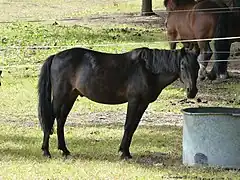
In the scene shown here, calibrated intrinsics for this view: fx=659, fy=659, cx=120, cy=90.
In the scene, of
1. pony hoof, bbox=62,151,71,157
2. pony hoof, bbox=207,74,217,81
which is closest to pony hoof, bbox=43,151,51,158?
pony hoof, bbox=62,151,71,157

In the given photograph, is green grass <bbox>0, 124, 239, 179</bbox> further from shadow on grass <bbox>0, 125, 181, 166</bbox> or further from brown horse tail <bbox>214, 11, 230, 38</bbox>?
brown horse tail <bbox>214, 11, 230, 38</bbox>

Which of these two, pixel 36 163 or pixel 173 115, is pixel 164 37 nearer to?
pixel 173 115

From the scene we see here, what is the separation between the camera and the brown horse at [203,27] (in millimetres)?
13805

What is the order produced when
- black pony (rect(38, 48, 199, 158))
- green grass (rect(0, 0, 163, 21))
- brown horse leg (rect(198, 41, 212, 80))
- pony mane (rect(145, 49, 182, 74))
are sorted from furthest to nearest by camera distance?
green grass (rect(0, 0, 163, 21)) < brown horse leg (rect(198, 41, 212, 80)) < black pony (rect(38, 48, 199, 158)) < pony mane (rect(145, 49, 182, 74))

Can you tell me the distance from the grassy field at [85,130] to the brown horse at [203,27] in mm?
557

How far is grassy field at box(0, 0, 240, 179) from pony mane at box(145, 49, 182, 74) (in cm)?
105

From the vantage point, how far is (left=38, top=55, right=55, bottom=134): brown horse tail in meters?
7.81

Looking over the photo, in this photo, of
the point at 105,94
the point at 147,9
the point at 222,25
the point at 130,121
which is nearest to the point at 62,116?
the point at 105,94

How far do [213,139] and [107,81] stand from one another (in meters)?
1.46

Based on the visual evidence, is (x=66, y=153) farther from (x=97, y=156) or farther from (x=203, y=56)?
(x=203, y=56)

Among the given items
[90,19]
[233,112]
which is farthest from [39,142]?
[90,19]

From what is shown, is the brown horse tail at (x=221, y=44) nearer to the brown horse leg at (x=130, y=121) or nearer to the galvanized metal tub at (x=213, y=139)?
the brown horse leg at (x=130, y=121)

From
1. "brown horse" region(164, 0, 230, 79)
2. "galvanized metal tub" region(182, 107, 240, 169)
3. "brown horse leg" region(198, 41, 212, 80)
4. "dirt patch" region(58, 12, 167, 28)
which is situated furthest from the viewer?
"dirt patch" region(58, 12, 167, 28)

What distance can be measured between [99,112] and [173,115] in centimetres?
125
